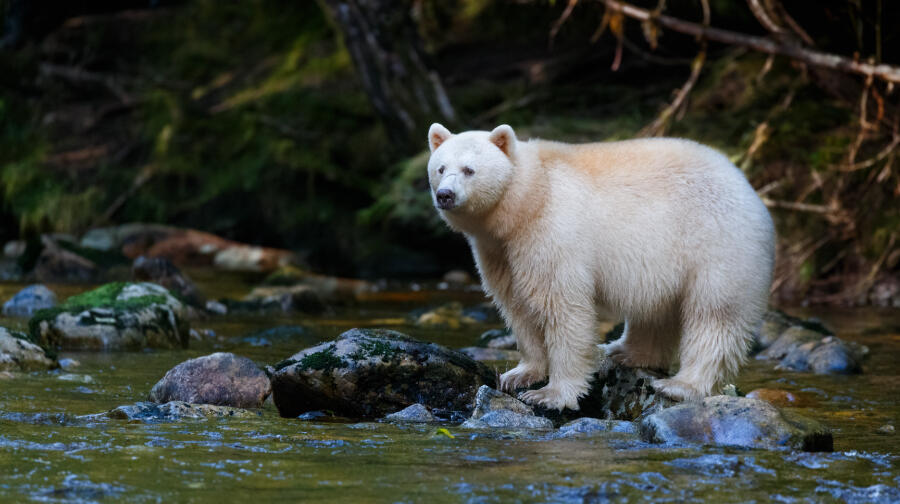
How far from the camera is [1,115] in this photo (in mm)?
19891

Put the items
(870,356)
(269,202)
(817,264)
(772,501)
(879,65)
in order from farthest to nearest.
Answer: (269,202) → (817,264) → (879,65) → (870,356) → (772,501)

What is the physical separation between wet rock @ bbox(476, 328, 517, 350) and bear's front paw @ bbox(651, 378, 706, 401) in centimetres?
278

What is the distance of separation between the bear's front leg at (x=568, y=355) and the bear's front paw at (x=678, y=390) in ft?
1.31

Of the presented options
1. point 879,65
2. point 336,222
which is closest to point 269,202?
point 336,222

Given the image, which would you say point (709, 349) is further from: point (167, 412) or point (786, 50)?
point (786, 50)

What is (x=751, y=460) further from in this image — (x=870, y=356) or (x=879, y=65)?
(x=879, y=65)

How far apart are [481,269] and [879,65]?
6.42 metres

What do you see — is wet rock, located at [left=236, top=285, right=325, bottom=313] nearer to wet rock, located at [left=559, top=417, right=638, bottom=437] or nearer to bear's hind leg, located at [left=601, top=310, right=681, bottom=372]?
bear's hind leg, located at [left=601, top=310, right=681, bottom=372]

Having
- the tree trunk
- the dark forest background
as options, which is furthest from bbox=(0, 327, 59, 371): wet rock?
the tree trunk

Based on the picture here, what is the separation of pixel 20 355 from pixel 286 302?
4.96 meters

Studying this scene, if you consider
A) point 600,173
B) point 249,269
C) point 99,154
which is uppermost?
point 600,173

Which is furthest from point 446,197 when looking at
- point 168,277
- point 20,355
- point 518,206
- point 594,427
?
point 168,277

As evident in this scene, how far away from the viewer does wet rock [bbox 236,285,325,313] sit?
39.2 feet

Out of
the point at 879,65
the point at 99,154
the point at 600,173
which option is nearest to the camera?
the point at 600,173
